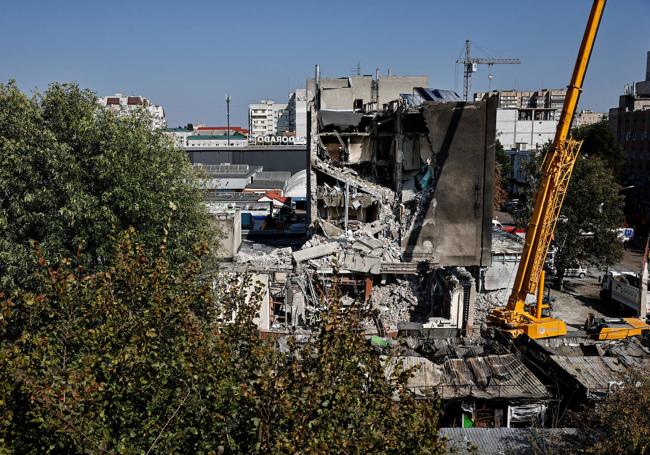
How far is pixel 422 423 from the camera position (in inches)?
257

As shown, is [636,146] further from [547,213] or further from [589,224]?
[547,213]

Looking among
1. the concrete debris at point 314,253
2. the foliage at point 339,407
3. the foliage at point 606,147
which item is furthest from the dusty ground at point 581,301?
the foliage at point 339,407

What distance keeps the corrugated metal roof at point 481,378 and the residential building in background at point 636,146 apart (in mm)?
31354

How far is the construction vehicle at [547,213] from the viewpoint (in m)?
17.4

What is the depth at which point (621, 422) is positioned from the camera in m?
9.50

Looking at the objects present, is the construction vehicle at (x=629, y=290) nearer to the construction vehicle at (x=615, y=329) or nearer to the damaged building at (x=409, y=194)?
the construction vehicle at (x=615, y=329)

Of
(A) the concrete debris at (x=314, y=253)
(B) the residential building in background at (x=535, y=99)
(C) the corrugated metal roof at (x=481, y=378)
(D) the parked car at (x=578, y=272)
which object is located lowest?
(C) the corrugated metal roof at (x=481, y=378)

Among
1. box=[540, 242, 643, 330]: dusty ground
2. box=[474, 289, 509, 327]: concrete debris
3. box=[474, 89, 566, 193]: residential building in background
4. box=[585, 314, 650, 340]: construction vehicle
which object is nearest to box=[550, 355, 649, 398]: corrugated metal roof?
box=[585, 314, 650, 340]: construction vehicle

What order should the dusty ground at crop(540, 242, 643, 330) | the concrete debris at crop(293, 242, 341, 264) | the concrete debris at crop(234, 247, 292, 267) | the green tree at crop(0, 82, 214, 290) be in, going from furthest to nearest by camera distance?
the dusty ground at crop(540, 242, 643, 330)
the concrete debris at crop(234, 247, 292, 267)
the concrete debris at crop(293, 242, 341, 264)
the green tree at crop(0, 82, 214, 290)

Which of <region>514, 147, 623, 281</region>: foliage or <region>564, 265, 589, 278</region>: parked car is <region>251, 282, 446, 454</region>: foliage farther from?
<region>564, 265, 589, 278</region>: parked car

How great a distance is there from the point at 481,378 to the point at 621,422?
4.49m

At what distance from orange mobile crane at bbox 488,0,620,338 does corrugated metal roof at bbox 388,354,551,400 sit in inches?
137

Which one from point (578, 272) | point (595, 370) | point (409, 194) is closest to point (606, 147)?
point (578, 272)

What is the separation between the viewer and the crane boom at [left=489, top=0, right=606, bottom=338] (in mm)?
17375
